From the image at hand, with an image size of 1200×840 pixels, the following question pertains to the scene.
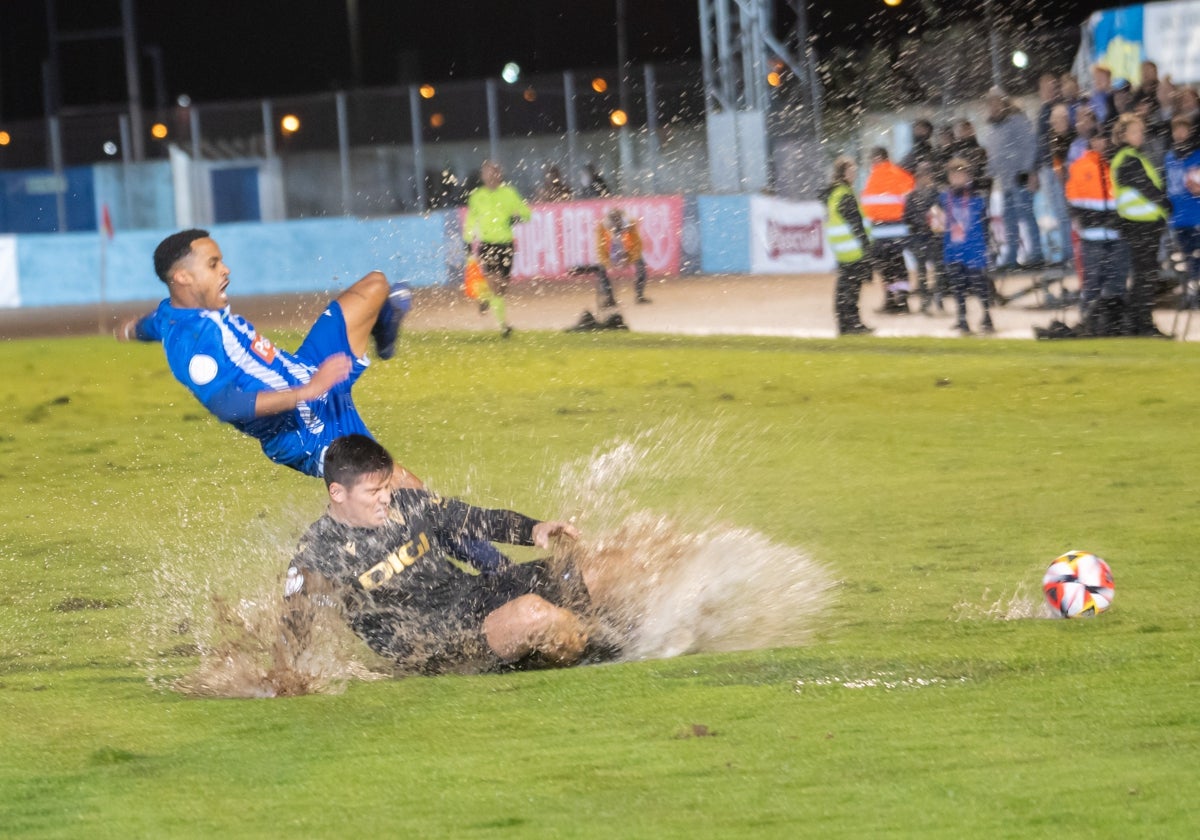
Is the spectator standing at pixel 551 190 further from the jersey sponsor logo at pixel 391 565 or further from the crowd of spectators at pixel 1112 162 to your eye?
the jersey sponsor logo at pixel 391 565

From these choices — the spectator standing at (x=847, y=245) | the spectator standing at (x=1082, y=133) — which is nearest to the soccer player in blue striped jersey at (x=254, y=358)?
the spectator standing at (x=1082, y=133)

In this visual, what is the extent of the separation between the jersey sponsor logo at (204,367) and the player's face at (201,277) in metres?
0.23

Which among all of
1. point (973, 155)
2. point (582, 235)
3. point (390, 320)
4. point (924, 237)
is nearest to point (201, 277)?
point (390, 320)

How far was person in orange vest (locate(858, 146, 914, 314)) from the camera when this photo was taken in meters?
17.5

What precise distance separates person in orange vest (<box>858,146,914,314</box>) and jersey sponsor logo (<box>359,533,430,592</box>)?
13.1m

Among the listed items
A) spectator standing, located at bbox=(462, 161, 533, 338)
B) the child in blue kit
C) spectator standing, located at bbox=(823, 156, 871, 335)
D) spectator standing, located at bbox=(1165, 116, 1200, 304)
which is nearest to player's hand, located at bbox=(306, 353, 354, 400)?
spectator standing, located at bbox=(1165, 116, 1200, 304)

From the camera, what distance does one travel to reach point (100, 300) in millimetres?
30922

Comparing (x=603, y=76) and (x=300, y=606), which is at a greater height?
(x=603, y=76)

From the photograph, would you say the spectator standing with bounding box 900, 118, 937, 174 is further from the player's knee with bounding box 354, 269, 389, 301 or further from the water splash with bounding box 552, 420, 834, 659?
the player's knee with bounding box 354, 269, 389, 301

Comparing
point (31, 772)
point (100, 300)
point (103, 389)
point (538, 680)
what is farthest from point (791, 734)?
point (100, 300)

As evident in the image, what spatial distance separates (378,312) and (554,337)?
469 inches

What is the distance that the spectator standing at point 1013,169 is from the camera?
660 inches

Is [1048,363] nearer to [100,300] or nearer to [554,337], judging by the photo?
[554,337]

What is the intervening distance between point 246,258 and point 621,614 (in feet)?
87.7
